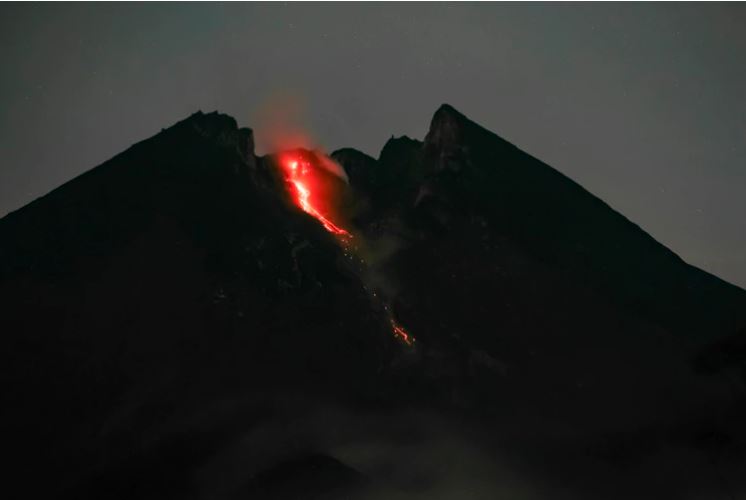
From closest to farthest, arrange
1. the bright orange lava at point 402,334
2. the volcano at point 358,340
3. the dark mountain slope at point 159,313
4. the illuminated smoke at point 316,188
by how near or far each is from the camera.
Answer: the volcano at point 358,340 < the dark mountain slope at point 159,313 < the bright orange lava at point 402,334 < the illuminated smoke at point 316,188

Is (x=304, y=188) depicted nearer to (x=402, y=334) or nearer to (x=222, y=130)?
(x=222, y=130)

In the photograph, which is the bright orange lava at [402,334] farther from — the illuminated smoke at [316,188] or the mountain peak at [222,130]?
the mountain peak at [222,130]

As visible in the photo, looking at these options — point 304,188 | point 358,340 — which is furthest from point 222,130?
point 358,340

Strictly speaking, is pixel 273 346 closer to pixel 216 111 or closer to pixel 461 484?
pixel 461 484

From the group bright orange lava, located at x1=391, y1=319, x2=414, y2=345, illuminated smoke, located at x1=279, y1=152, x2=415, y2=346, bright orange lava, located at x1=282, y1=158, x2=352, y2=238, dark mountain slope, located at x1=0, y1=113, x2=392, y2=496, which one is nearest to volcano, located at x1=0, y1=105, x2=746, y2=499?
dark mountain slope, located at x1=0, y1=113, x2=392, y2=496

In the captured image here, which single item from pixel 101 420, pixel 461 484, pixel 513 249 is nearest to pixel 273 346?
pixel 101 420

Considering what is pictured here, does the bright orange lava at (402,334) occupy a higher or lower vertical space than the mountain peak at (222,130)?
lower

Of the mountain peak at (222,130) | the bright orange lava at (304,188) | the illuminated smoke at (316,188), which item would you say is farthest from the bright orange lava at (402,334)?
the mountain peak at (222,130)
